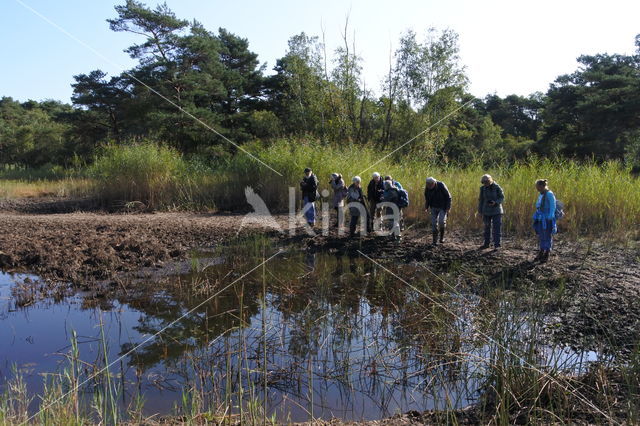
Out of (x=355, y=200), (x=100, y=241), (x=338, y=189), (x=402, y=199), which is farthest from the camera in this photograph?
(x=338, y=189)

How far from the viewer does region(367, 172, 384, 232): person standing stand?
38.9 feet

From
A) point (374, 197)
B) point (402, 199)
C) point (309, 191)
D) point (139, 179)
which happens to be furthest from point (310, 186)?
point (139, 179)

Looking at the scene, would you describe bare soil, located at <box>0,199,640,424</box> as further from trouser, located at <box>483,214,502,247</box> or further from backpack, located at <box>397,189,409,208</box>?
backpack, located at <box>397,189,409,208</box>

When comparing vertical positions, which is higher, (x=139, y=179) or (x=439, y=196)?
(x=139, y=179)

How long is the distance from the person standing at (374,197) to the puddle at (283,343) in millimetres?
2963

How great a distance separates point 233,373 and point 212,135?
26.2 m

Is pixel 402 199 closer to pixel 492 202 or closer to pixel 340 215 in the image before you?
pixel 492 202

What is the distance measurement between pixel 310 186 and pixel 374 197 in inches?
69.2

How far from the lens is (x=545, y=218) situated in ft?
29.7

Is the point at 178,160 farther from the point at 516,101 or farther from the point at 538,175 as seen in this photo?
the point at 516,101

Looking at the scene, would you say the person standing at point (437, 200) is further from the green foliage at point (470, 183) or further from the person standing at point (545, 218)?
the green foliage at point (470, 183)

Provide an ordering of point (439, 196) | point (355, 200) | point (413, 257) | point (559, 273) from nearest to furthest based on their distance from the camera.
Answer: point (559, 273), point (413, 257), point (439, 196), point (355, 200)

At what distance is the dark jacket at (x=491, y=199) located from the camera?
9.99 metres

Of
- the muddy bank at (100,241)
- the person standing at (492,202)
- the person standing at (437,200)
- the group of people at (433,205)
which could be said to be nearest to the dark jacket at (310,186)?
the group of people at (433,205)
